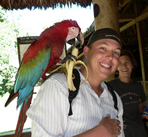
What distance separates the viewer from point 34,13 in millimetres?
2279

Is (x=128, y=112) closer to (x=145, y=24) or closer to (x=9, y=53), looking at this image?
(x=9, y=53)

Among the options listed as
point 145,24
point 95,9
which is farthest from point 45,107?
point 145,24

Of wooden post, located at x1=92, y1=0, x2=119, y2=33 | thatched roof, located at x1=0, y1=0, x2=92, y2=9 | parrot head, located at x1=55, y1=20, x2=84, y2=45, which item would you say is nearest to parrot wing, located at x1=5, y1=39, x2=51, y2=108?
parrot head, located at x1=55, y1=20, x2=84, y2=45

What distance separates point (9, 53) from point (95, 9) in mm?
1509

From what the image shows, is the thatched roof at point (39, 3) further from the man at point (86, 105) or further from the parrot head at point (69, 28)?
the man at point (86, 105)

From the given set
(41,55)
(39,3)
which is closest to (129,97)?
(41,55)

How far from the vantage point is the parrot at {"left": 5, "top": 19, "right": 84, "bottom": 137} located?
1317 mm

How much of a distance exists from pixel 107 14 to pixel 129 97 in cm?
95

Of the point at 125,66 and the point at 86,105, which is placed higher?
the point at 125,66

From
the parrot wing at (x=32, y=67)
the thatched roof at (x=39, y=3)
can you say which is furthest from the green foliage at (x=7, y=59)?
the parrot wing at (x=32, y=67)

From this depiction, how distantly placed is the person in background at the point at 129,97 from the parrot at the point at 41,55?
0.66 m

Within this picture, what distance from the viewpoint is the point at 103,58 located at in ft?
2.81

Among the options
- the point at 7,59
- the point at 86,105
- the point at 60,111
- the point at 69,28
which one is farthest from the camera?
the point at 7,59

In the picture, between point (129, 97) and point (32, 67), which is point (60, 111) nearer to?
point (32, 67)
